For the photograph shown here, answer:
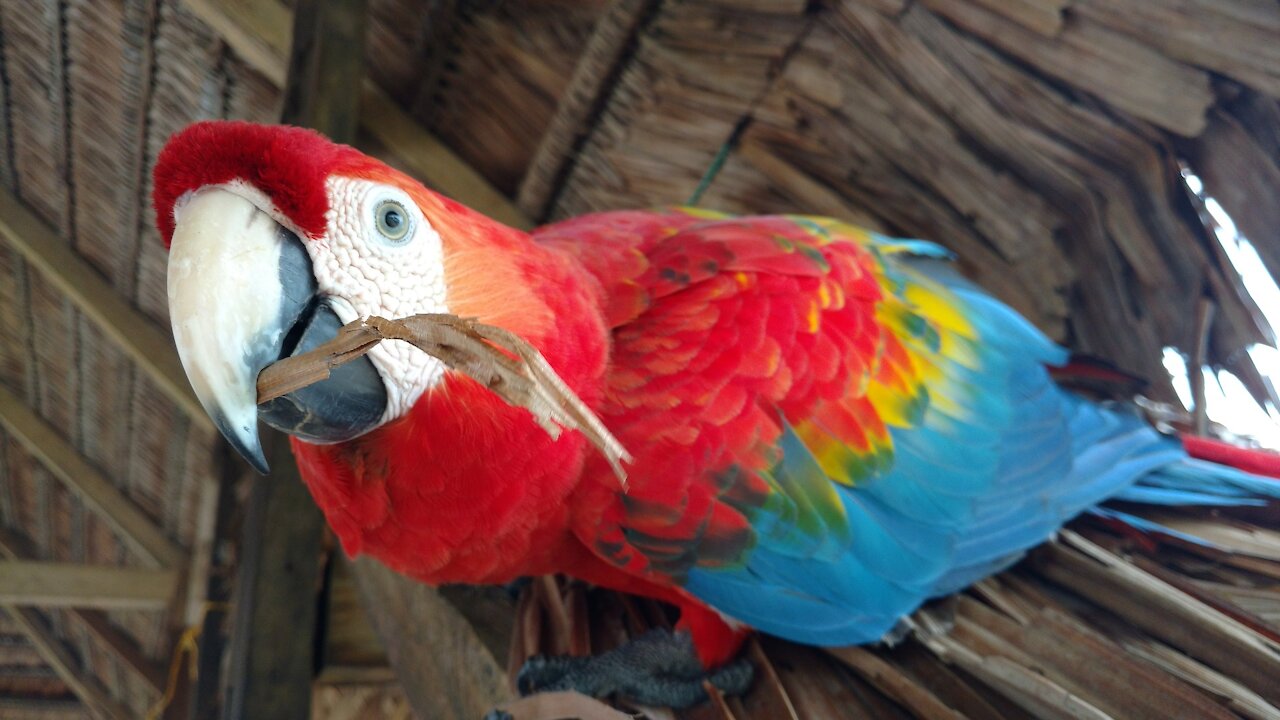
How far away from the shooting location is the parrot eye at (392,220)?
2.23 ft

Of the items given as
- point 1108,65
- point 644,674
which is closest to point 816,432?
point 644,674

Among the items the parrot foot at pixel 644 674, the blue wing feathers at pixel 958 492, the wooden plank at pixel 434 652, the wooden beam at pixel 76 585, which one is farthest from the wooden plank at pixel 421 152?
the wooden beam at pixel 76 585

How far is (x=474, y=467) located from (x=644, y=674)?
329mm

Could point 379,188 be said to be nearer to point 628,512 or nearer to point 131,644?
point 628,512

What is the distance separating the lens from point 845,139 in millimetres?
1361

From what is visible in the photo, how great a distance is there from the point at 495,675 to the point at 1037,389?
0.71 meters

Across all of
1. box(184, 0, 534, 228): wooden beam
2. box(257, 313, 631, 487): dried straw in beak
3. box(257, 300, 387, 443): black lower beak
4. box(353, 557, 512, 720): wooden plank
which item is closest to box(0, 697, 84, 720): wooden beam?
box(353, 557, 512, 720): wooden plank

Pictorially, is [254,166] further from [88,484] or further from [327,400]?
[88,484]

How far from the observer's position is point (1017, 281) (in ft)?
4.48

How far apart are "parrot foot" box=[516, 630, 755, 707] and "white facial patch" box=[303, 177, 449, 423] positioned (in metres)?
0.36

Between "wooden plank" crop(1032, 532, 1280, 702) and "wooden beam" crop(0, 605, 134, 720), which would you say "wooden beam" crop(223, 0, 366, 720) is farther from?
"wooden beam" crop(0, 605, 134, 720)

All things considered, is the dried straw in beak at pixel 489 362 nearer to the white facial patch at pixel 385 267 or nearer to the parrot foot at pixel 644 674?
the white facial patch at pixel 385 267

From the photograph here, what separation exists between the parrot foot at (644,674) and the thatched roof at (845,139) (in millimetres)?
49

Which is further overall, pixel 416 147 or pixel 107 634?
pixel 107 634
